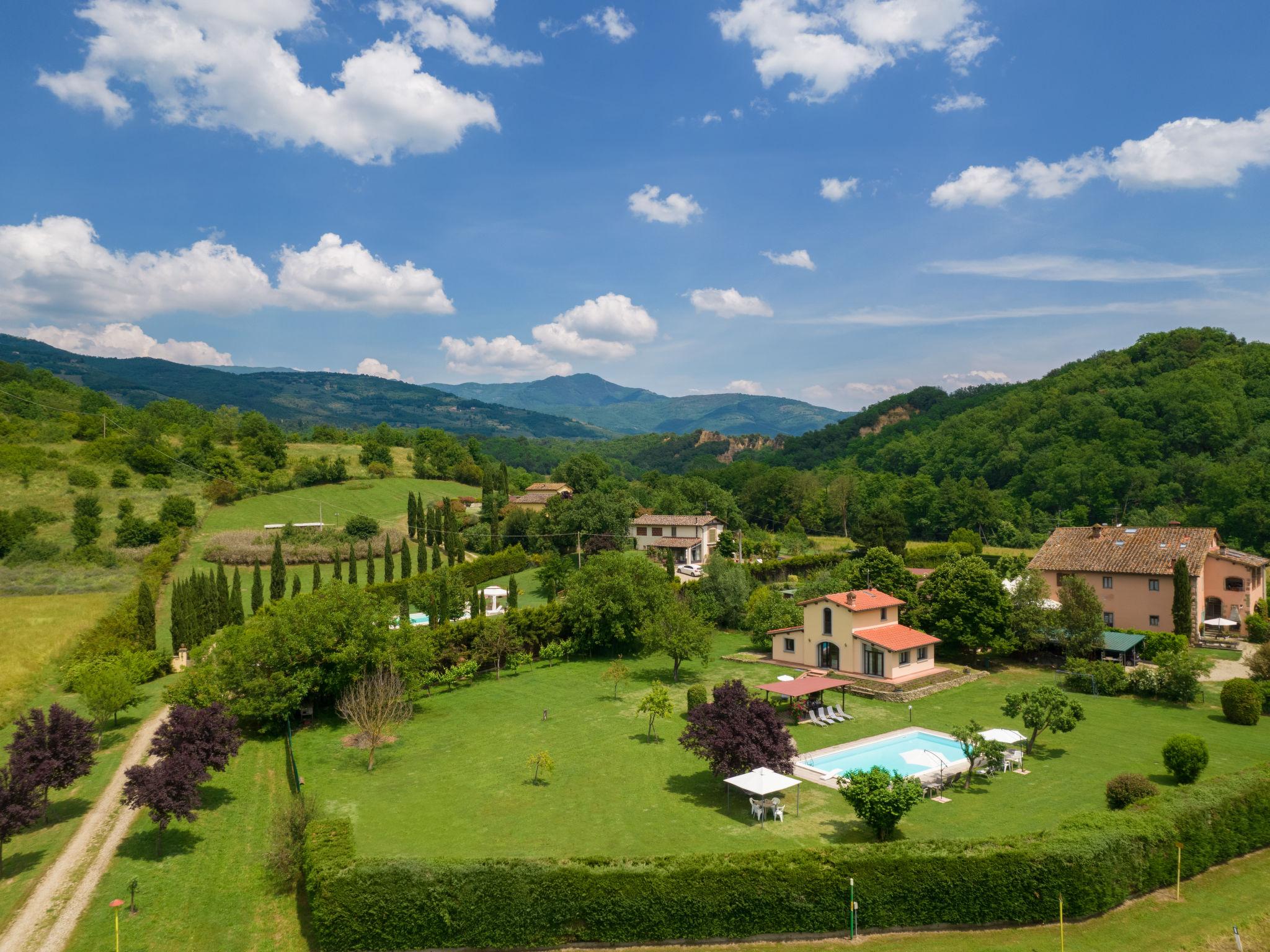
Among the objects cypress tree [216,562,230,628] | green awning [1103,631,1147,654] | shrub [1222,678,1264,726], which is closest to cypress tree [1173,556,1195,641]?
green awning [1103,631,1147,654]

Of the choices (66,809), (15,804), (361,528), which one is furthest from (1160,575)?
(361,528)

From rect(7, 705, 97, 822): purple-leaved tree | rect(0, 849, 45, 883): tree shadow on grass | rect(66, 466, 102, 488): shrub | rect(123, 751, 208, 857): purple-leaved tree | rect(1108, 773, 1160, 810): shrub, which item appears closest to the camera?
rect(0, 849, 45, 883): tree shadow on grass

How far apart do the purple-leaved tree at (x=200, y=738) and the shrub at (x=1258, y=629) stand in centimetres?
4700

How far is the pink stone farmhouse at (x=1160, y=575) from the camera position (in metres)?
38.9

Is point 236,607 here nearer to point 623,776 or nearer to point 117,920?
point 623,776

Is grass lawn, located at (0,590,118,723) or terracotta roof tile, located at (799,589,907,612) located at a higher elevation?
terracotta roof tile, located at (799,589,907,612)

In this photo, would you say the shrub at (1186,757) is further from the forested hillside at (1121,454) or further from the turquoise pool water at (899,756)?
the forested hillside at (1121,454)

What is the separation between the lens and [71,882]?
634 inches

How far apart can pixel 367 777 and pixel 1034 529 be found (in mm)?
81069

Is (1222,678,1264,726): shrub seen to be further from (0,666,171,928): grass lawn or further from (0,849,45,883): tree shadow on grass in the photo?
(0,849,45,883): tree shadow on grass

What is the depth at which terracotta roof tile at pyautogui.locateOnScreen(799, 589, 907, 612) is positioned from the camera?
113ft

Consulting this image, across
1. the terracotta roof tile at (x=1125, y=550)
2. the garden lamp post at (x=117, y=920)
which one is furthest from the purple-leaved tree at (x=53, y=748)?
the terracotta roof tile at (x=1125, y=550)

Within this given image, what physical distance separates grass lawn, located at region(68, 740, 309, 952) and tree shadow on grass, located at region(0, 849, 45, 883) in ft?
5.68

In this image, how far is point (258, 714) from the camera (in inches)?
1016
